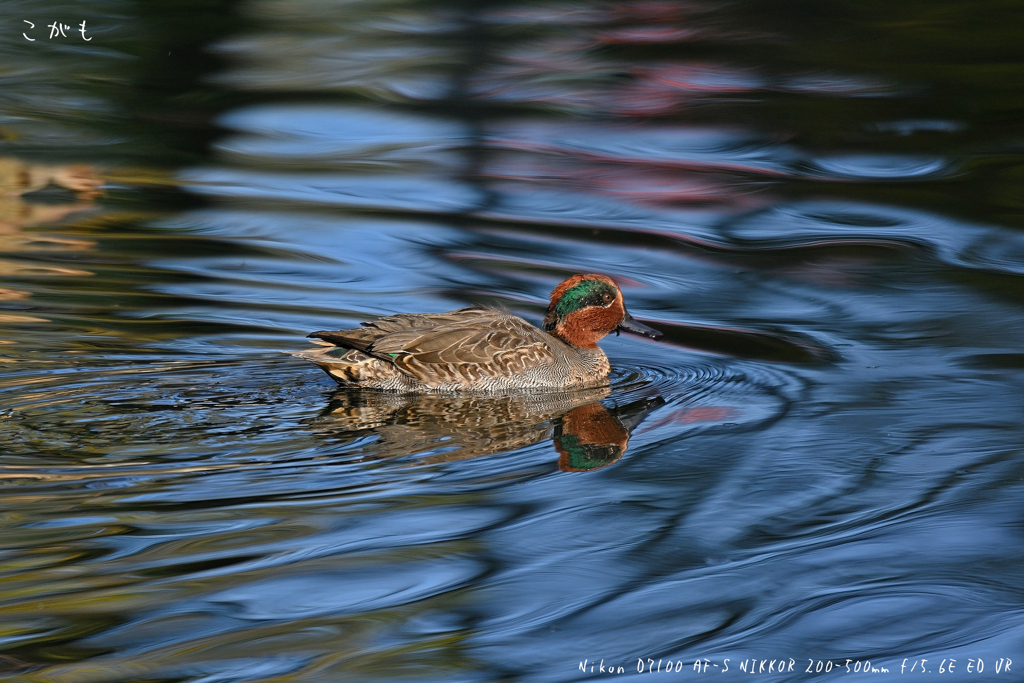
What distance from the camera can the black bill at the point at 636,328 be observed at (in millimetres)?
7832

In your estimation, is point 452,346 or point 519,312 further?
point 519,312

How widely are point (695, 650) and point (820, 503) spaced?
4.80 ft

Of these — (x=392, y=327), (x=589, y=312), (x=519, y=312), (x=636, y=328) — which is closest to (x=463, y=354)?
(x=392, y=327)

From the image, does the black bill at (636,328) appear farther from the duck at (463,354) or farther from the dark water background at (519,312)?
the dark water background at (519,312)

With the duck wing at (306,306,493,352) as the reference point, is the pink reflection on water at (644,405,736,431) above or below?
below

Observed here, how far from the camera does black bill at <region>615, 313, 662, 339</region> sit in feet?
25.7

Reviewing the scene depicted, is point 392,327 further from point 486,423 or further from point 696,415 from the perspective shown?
point 696,415

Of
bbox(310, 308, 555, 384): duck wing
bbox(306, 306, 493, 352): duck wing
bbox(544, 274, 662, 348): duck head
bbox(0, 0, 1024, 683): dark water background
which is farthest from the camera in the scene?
bbox(544, 274, 662, 348): duck head

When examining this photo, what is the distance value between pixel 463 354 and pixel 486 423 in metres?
0.75

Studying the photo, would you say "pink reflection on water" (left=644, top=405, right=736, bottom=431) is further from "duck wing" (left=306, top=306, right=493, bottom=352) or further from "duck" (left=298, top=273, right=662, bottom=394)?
"duck wing" (left=306, top=306, right=493, bottom=352)

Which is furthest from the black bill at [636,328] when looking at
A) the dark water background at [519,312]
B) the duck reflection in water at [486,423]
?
the duck reflection in water at [486,423]

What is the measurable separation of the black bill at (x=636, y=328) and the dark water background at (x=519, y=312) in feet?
0.68

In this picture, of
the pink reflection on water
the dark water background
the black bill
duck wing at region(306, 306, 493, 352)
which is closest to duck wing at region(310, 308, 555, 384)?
duck wing at region(306, 306, 493, 352)

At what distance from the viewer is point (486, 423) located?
6797 millimetres
